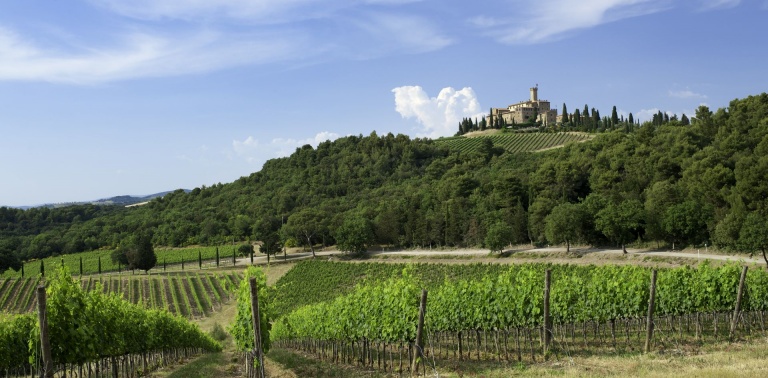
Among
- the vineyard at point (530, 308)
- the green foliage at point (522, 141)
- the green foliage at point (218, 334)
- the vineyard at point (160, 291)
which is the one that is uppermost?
the green foliage at point (522, 141)

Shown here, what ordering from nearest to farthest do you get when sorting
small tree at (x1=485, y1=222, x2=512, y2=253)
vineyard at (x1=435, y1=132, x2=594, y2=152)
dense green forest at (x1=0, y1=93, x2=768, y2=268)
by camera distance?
dense green forest at (x1=0, y1=93, x2=768, y2=268), small tree at (x1=485, y1=222, x2=512, y2=253), vineyard at (x1=435, y1=132, x2=594, y2=152)

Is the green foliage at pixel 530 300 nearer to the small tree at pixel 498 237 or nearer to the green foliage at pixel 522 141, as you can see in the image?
the small tree at pixel 498 237

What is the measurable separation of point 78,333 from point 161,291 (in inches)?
1807

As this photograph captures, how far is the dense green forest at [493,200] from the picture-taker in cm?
4947

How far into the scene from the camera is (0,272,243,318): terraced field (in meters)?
47.7

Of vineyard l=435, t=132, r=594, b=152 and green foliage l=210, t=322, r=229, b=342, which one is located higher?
vineyard l=435, t=132, r=594, b=152

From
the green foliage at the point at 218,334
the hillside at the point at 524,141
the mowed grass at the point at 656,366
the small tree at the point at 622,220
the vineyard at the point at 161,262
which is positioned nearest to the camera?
the mowed grass at the point at 656,366

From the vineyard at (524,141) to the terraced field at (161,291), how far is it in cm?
7382

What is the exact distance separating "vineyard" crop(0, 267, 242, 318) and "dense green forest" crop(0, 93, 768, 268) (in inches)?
517

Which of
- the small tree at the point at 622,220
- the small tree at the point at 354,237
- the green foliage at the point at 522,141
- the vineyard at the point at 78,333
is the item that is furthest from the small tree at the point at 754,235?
the green foliage at the point at 522,141

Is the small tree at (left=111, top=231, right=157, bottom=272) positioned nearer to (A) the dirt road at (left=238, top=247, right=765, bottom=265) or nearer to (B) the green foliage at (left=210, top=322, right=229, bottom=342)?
(A) the dirt road at (left=238, top=247, right=765, bottom=265)

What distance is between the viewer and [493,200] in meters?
71.4

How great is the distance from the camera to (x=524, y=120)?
181375 millimetres

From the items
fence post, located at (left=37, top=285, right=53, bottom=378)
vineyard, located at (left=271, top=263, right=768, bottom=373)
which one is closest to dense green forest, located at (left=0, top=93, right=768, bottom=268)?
vineyard, located at (left=271, top=263, right=768, bottom=373)
